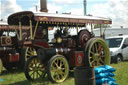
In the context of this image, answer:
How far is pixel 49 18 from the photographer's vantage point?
21.8ft

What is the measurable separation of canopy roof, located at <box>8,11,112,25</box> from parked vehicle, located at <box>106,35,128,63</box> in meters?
2.81

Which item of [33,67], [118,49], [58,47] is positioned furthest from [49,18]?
[118,49]

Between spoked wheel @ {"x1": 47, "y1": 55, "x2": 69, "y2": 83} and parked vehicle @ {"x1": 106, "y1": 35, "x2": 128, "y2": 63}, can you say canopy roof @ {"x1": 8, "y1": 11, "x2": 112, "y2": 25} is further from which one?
parked vehicle @ {"x1": 106, "y1": 35, "x2": 128, "y2": 63}

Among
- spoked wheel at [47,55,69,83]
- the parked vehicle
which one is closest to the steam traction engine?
spoked wheel at [47,55,69,83]

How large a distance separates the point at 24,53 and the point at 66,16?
11.8 ft

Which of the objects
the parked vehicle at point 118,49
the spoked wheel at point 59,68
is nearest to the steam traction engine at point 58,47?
the spoked wheel at point 59,68

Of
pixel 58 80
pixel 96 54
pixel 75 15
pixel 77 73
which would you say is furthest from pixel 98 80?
pixel 75 15

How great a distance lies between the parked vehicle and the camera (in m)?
10.8

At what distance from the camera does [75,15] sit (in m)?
7.62

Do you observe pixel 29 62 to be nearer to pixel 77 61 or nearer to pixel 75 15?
pixel 77 61

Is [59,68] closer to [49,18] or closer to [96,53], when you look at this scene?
[49,18]

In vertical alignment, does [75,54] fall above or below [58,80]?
above

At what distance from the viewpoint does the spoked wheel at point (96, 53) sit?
7.25 m

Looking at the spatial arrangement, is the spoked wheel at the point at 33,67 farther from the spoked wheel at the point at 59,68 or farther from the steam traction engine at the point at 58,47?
the spoked wheel at the point at 59,68
